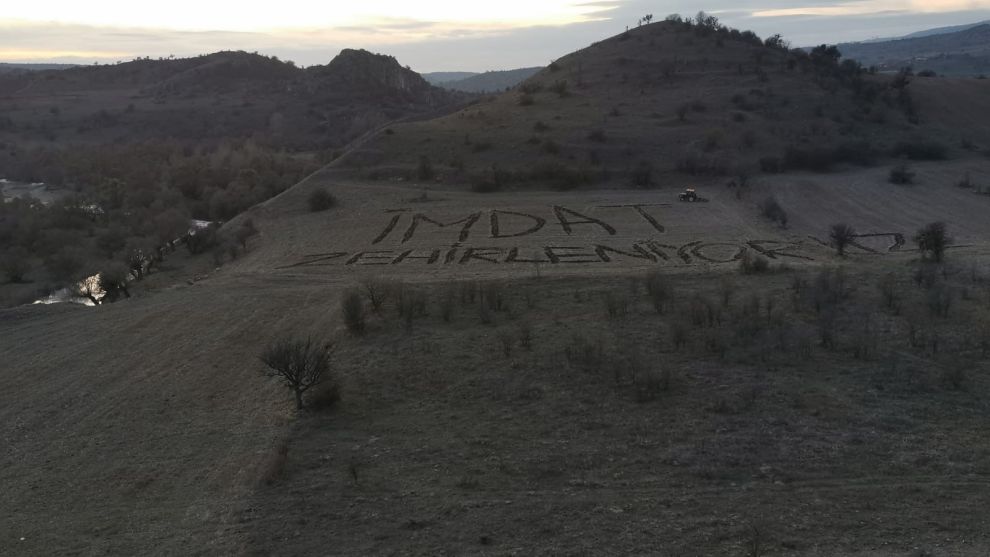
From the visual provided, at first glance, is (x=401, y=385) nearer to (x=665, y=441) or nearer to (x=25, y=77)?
(x=665, y=441)

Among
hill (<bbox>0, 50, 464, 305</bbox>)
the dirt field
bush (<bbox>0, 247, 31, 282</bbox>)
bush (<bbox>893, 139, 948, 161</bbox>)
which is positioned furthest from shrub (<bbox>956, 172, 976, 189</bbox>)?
bush (<bbox>0, 247, 31, 282</bbox>)

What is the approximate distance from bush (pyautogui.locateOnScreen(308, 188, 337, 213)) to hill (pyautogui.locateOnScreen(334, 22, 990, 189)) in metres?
7.33

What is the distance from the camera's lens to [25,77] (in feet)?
501

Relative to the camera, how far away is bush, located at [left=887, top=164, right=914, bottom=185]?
152 feet

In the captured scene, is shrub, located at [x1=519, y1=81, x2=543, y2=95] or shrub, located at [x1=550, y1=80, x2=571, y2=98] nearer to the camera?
shrub, located at [x1=550, y1=80, x2=571, y2=98]

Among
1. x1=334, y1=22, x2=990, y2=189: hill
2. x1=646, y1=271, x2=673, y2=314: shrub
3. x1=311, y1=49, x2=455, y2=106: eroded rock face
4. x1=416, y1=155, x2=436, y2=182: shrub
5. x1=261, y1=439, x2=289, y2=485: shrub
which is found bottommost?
x1=261, y1=439, x2=289, y2=485: shrub

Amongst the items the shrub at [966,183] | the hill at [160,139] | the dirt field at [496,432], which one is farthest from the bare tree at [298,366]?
the shrub at [966,183]

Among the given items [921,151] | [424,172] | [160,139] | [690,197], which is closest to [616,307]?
[690,197]

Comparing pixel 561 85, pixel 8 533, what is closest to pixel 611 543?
pixel 8 533

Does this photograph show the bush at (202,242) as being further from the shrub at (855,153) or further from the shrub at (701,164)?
the shrub at (855,153)

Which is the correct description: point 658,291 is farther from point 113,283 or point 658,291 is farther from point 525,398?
point 113,283

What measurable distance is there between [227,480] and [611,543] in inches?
260

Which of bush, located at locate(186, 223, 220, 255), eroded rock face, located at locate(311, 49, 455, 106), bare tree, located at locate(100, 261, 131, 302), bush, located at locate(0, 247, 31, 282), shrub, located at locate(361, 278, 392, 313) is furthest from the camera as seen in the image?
eroded rock face, located at locate(311, 49, 455, 106)

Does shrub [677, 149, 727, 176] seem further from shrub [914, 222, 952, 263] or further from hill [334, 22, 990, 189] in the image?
shrub [914, 222, 952, 263]
